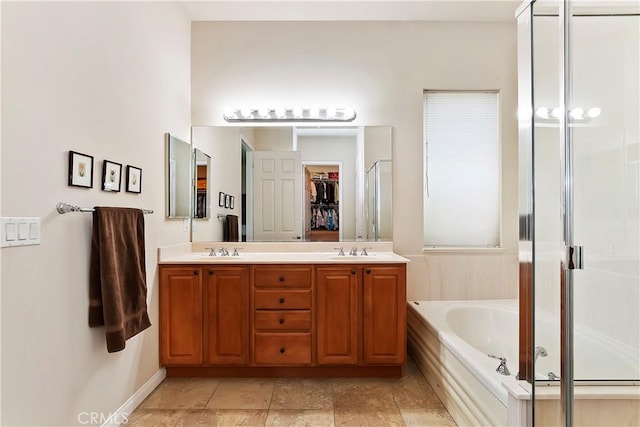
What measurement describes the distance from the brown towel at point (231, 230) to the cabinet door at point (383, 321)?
1206 millimetres

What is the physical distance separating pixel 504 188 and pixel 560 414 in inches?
77.9

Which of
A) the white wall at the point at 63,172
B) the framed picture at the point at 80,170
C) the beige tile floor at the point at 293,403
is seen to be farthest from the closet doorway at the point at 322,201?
the framed picture at the point at 80,170

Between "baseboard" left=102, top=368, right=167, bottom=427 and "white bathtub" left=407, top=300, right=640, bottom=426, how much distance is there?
1.81 m

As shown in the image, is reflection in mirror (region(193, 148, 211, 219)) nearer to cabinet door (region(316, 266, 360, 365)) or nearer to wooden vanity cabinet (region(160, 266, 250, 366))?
wooden vanity cabinet (region(160, 266, 250, 366))

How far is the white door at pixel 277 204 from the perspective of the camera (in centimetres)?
299

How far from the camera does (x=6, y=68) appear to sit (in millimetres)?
1228

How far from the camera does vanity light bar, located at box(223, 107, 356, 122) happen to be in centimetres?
296

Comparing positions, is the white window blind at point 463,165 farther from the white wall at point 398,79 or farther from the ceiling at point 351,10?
the ceiling at point 351,10

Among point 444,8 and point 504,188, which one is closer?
point 444,8

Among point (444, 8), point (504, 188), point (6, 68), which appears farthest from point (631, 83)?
point (6, 68)

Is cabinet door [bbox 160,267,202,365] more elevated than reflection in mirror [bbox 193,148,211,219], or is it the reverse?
reflection in mirror [bbox 193,148,211,219]

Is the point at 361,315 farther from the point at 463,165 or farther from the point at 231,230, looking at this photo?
the point at 463,165

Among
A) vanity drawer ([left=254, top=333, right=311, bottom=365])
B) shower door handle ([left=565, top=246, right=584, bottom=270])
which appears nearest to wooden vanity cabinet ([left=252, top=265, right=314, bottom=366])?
vanity drawer ([left=254, top=333, right=311, bottom=365])

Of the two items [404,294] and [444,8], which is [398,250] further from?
[444,8]
